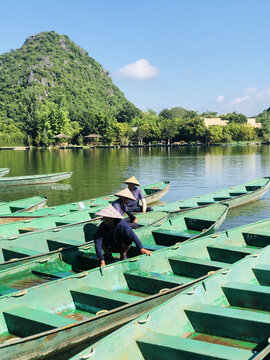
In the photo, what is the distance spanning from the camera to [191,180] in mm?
32938

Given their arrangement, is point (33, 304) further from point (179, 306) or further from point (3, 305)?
point (179, 306)

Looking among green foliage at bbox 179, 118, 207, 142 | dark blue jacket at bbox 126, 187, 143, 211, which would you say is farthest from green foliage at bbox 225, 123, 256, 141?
dark blue jacket at bbox 126, 187, 143, 211

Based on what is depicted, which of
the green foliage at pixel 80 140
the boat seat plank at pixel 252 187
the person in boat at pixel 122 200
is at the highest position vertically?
the green foliage at pixel 80 140

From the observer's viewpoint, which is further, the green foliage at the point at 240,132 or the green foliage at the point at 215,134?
the green foliage at the point at 240,132

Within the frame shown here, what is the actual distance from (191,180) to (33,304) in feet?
88.9

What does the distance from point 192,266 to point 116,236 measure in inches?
80.2

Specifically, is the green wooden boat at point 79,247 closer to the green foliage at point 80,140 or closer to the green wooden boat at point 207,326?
the green wooden boat at point 207,326

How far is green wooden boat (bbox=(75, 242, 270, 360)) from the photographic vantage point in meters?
5.19

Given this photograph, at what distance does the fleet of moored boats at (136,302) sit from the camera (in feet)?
17.6

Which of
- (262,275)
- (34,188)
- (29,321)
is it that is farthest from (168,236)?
(34,188)

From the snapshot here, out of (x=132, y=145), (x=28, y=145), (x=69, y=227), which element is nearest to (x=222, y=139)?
(x=132, y=145)

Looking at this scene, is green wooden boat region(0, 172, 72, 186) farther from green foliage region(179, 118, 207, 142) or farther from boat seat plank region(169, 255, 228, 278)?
green foliage region(179, 118, 207, 142)

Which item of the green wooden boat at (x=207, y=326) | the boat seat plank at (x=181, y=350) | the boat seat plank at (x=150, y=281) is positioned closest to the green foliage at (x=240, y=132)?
the boat seat plank at (x=150, y=281)

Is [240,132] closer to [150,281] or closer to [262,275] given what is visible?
[262,275]
